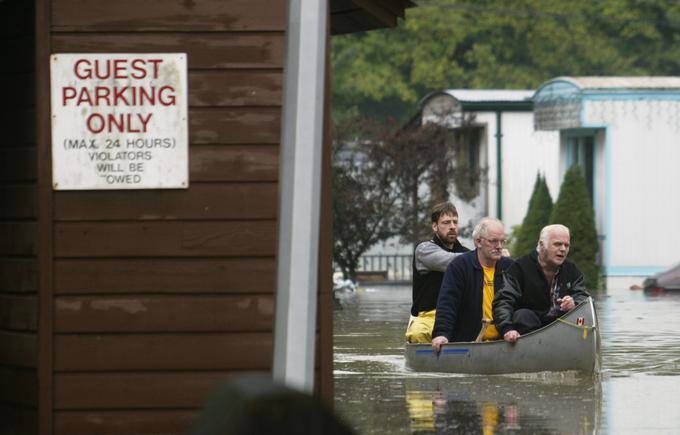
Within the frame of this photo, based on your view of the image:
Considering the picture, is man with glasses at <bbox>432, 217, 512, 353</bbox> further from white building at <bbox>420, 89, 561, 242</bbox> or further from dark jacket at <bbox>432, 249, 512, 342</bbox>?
white building at <bbox>420, 89, 561, 242</bbox>

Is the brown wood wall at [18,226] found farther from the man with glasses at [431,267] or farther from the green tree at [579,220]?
the green tree at [579,220]

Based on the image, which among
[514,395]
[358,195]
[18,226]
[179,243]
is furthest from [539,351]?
[358,195]

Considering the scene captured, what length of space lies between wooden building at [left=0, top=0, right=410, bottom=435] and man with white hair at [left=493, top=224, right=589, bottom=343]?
3.90 metres

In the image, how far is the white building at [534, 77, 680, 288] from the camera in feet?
102

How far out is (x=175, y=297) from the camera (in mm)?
9242

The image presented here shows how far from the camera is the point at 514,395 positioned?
39.1 feet

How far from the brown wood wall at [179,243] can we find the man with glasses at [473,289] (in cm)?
416

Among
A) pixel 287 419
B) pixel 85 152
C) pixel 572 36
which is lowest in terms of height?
pixel 287 419

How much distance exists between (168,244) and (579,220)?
20991 millimetres

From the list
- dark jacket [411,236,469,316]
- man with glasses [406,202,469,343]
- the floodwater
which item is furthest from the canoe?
dark jacket [411,236,469,316]

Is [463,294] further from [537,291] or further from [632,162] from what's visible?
[632,162]

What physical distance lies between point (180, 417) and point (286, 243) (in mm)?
2760

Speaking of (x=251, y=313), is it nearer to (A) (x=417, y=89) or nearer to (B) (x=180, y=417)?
(B) (x=180, y=417)

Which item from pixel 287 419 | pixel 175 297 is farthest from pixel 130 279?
pixel 287 419
